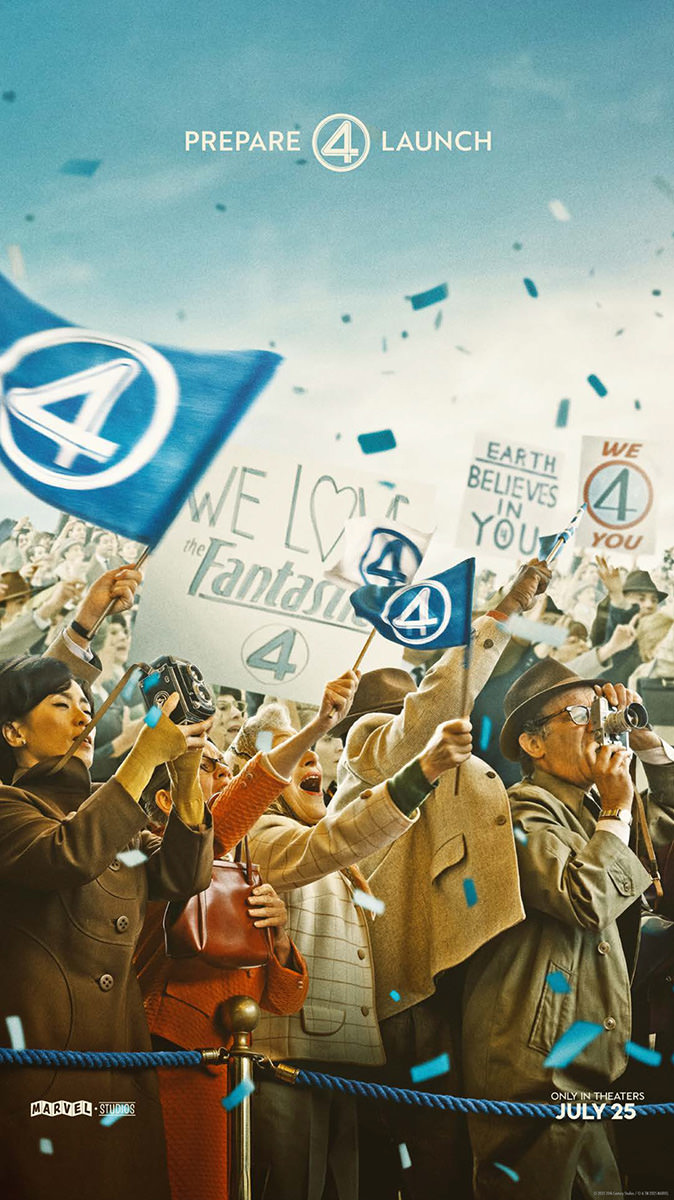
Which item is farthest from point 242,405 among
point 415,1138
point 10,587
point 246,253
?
point 415,1138

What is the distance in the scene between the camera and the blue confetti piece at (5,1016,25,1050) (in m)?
3.53

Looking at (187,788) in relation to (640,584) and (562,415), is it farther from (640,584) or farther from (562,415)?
(562,415)

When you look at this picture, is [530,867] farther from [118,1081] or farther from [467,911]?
[118,1081]

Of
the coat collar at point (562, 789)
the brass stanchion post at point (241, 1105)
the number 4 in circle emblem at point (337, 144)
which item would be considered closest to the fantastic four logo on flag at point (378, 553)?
the coat collar at point (562, 789)

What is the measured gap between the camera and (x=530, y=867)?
377 cm

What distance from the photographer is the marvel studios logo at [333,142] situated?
13.6 ft

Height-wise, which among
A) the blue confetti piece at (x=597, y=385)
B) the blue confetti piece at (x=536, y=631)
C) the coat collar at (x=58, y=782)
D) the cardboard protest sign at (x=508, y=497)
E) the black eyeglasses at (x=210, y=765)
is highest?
the blue confetti piece at (x=597, y=385)

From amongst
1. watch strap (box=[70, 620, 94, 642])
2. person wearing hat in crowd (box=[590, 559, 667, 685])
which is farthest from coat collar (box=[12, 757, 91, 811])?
person wearing hat in crowd (box=[590, 559, 667, 685])

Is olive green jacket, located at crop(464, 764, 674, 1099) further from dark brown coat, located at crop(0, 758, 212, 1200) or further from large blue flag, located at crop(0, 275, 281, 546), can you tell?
large blue flag, located at crop(0, 275, 281, 546)

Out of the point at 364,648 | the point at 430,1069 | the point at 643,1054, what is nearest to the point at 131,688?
the point at 364,648

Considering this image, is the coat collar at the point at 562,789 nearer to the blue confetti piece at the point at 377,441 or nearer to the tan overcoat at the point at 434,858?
the tan overcoat at the point at 434,858

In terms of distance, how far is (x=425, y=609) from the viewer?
12.7ft

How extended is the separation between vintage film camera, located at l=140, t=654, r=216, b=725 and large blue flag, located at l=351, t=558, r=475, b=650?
52 centimetres

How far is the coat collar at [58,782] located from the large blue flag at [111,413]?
2.22ft
